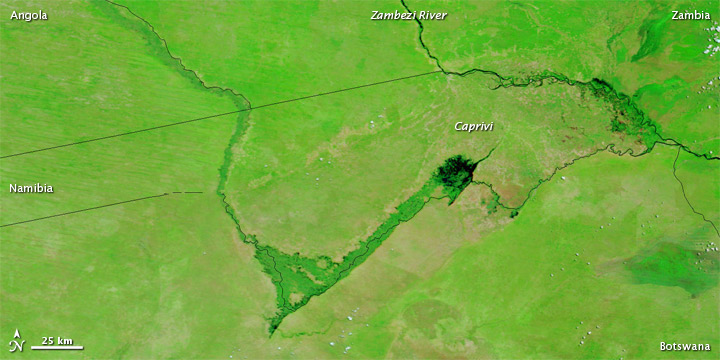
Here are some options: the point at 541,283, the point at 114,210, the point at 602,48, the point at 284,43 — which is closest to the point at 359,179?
the point at 284,43

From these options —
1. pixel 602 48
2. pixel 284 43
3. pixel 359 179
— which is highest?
pixel 602 48

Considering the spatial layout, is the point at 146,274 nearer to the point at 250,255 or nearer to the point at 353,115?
the point at 250,255

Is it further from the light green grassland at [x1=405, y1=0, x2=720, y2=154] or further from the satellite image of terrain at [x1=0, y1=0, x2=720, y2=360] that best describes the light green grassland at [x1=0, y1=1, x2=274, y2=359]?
the light green grassland at [x1=405, y1=0, x2=720, y2=154]

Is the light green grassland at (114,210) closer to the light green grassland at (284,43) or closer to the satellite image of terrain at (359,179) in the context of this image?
the satellite image of terrain at (359,179)

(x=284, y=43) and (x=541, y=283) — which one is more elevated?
(x=284, y=43)

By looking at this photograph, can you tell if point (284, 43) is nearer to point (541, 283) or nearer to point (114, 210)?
point (114, 210)

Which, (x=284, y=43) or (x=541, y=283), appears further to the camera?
(x=284, y=43)

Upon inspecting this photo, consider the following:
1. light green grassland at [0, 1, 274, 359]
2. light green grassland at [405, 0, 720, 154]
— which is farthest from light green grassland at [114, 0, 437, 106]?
light green grassland at [405, 0, 720, 154]
